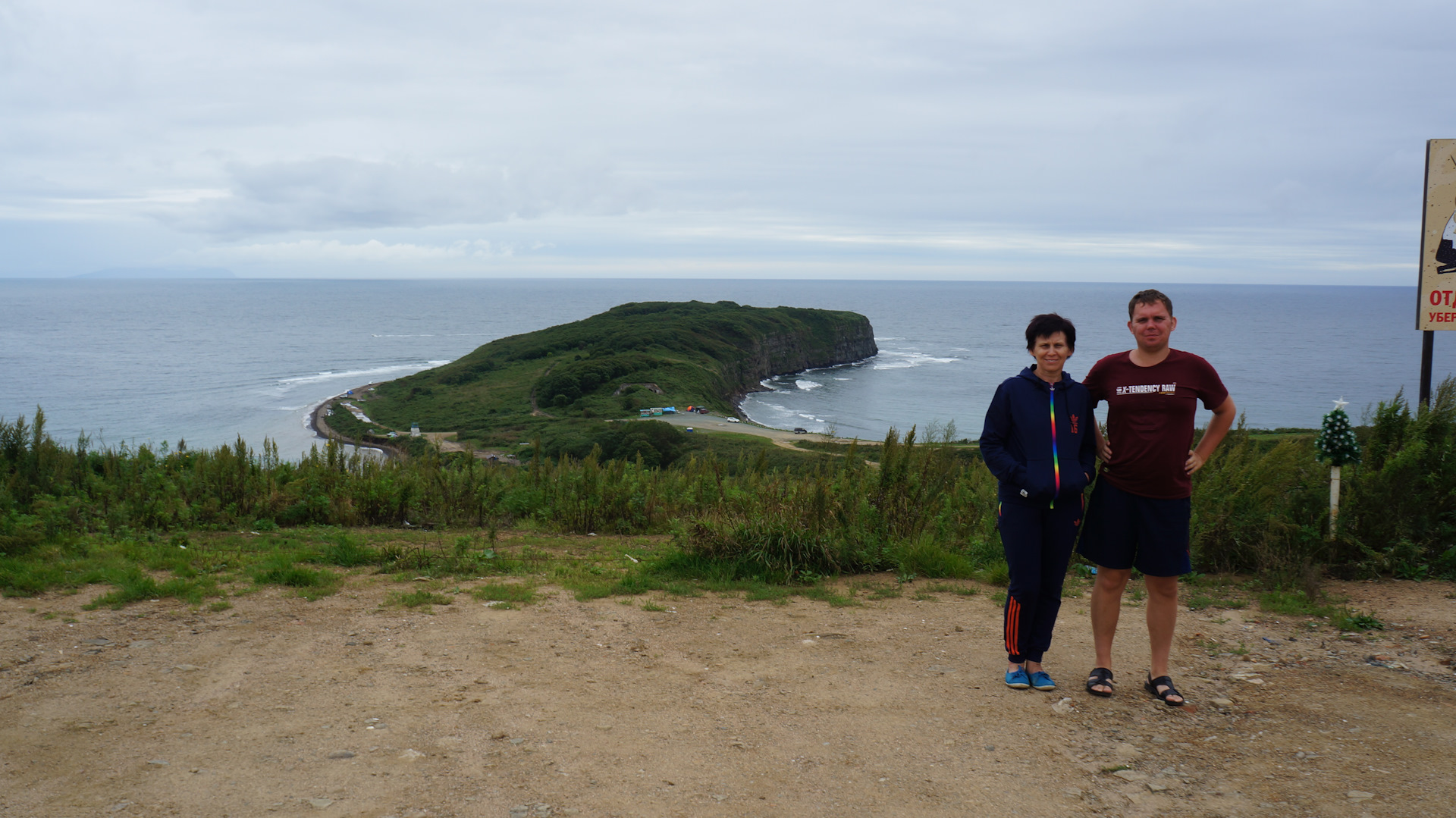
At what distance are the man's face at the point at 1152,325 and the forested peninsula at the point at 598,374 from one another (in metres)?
46.0

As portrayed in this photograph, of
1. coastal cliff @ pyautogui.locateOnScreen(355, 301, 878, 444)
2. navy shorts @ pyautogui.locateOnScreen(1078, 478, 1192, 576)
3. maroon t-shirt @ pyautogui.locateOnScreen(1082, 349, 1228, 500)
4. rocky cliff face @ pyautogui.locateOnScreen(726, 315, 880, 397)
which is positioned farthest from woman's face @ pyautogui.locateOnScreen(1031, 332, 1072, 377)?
rocky cliff face @ pyautogui.locateOnScreen(726, 315, 880, 397)

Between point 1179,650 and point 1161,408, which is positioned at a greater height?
point 1161,408

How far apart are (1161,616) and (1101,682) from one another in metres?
0.43

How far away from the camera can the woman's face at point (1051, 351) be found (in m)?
4.16

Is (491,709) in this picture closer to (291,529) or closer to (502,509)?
(291,529)

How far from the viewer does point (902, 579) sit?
21.6ft

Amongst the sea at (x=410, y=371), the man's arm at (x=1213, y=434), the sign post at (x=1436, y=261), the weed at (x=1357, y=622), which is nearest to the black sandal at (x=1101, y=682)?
the man's arm at (x=1213, y=434)

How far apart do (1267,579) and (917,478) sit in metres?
2.69

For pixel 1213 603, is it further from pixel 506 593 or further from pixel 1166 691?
pixel 506 593

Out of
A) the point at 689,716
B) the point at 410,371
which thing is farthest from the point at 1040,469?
the point at 410,371

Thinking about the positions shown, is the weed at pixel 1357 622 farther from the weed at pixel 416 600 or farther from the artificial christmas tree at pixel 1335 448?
the weed at pixel 416 600

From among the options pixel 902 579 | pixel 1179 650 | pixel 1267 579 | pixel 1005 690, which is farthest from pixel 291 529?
pixel 1267 579

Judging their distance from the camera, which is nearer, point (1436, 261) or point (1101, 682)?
point (1101, 682)

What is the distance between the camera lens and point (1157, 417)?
4027 mm
